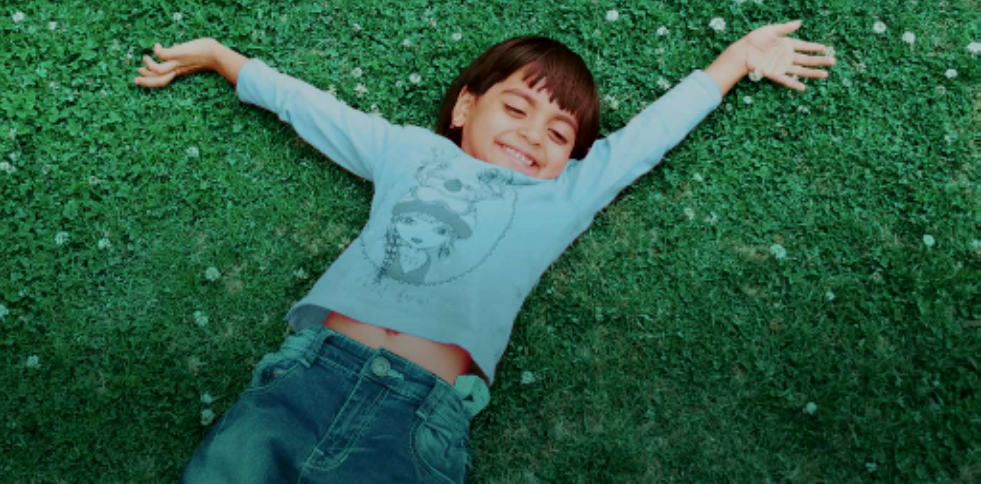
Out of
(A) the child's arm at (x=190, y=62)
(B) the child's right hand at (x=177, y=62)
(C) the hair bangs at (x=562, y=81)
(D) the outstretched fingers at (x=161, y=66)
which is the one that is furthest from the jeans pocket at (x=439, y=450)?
(D) the outstretched fingers at (x=161, y=66)

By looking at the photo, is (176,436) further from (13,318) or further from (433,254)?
(433,254)

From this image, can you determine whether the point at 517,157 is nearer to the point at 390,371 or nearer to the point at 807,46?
the point at 390,371

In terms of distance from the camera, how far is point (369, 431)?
9.89ft

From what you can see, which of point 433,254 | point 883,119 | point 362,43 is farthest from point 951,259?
point 362,43

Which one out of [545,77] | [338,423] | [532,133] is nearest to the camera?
[338,423]

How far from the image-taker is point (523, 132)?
352 centimetres

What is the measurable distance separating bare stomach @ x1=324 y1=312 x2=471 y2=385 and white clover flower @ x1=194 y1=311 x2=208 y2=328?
873 millimetres

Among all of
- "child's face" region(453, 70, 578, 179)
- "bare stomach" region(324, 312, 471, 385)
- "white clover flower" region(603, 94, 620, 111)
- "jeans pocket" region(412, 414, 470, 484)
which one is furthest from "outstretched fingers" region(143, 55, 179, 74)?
"jeans pocket" region(412, 414, 470, 484)

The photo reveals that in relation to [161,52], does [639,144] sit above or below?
above

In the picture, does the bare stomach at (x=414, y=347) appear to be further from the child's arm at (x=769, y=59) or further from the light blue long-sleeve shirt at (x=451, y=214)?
the child's arm at (x=769, y=59)

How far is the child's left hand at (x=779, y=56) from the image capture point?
3920mm

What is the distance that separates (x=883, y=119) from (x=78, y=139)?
4.04 meters

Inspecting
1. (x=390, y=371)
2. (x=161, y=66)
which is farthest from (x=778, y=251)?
(x=161, y=66)

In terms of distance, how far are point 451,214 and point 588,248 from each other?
828 millimetres
